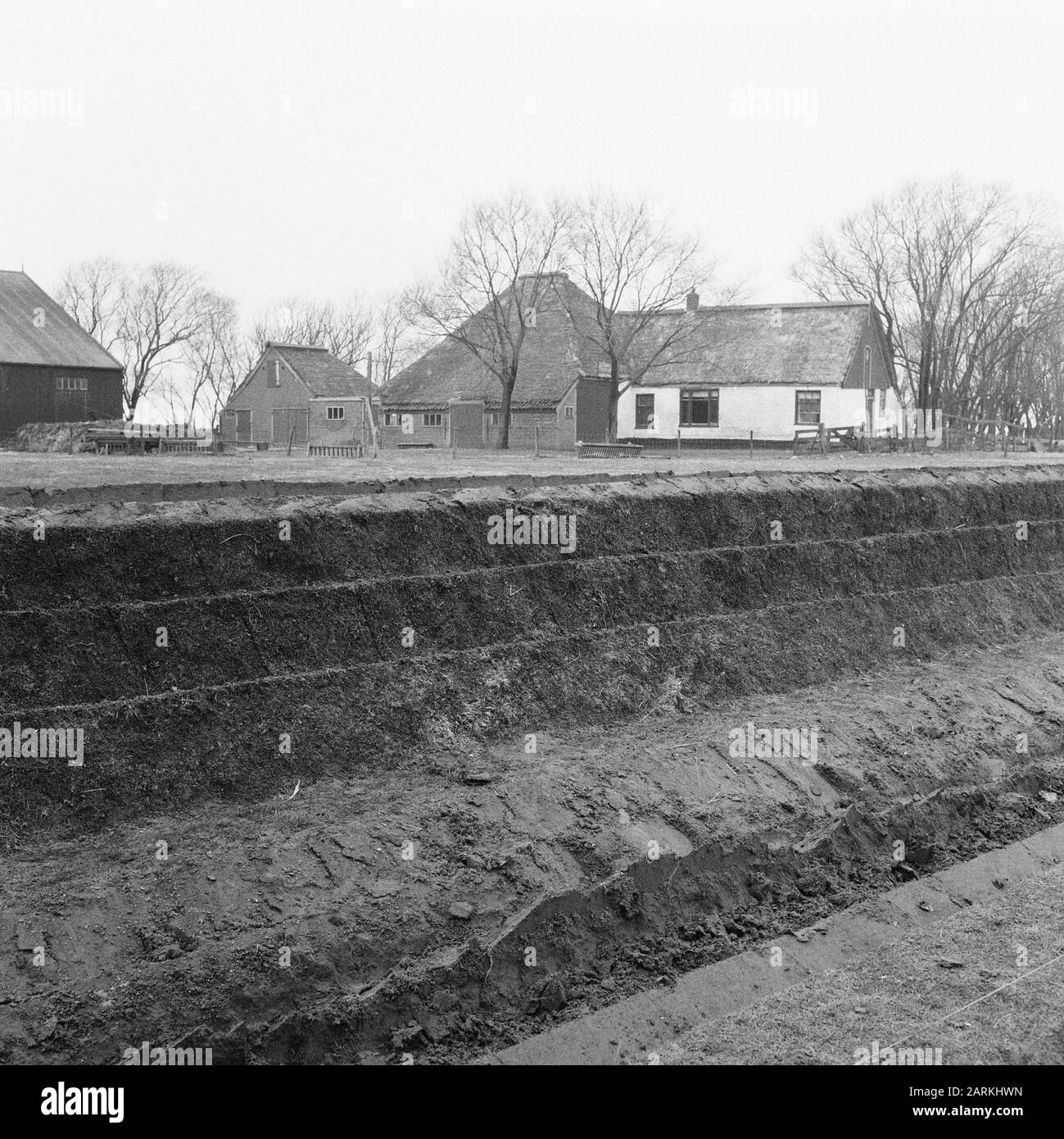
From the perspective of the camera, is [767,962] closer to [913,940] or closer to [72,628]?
[913,940]

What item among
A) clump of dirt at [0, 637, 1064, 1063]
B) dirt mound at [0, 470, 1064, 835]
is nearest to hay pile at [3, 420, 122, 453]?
dirt mound at [0, 470, 1064, 835]

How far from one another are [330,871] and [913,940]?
10.2 feet

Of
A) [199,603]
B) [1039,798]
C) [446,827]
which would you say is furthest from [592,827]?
[1039,798]

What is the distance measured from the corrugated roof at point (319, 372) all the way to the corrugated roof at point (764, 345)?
13702 mm

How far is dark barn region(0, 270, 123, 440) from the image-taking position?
43375 mm

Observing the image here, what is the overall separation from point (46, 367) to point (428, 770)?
40.7m

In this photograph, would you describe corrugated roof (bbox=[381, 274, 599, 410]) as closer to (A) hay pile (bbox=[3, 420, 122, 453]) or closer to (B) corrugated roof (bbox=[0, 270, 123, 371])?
(B) corrugated roof (bbox=[0, 270, 123, 371])

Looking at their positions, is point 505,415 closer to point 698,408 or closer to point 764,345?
point 698,408

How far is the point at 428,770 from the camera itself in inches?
304

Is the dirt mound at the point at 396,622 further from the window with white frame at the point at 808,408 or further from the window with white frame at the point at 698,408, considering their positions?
the window with white frame at the point at 698,408

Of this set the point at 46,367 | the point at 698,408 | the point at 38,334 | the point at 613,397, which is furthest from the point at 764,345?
the point at 38,334

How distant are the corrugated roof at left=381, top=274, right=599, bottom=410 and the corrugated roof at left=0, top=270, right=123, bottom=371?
1069 centimetres

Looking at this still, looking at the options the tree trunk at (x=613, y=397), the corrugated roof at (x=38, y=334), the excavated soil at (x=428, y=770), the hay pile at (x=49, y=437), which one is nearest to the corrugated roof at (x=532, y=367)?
the tree trunk at (x=613, y=397)

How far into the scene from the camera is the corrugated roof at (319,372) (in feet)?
180
